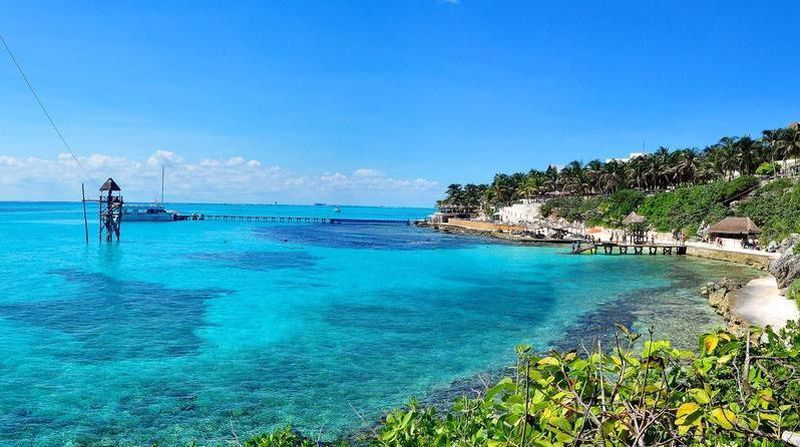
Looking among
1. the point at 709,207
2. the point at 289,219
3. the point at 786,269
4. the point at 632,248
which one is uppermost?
the point at 709,207

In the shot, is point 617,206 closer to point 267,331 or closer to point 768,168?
point 768,168

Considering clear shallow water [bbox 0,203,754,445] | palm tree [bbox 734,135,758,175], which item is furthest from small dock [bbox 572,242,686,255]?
palm tree [bbox 734,135,758,175]

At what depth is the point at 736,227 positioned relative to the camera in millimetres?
43188

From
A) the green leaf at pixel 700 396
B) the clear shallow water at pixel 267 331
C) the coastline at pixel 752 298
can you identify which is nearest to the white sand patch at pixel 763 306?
the coastline at pixel 752 298

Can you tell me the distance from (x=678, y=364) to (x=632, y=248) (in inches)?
2043

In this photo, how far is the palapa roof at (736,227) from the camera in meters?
42.0

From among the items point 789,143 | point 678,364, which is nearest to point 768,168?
point 789,143

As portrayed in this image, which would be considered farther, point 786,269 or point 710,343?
point 786,269

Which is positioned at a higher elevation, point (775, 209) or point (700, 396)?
point (775, 209)

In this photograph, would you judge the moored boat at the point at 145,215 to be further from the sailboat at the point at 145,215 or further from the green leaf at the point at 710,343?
the green leaf at the point at 710,343

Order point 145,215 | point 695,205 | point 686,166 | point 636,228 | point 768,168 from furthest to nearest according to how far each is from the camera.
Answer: point 145,215 < point 686,166 < point 768,168 < point 695,205 < point 636,228

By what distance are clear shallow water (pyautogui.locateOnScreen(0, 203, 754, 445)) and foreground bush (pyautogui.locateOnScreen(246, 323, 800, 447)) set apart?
766 centimetres

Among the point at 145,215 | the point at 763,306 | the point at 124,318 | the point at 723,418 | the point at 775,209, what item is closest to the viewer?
the point at 723,418

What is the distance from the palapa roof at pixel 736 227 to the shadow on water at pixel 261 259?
34108 millimetres
